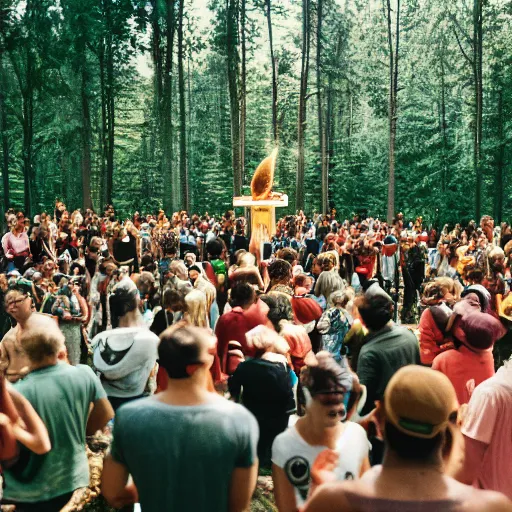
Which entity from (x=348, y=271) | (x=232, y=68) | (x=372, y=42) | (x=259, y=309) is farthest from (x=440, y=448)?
(x=372, y=42)

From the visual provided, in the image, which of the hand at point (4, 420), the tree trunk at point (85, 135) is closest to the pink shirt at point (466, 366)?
the hand at point (4, 420)

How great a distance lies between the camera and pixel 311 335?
7078mm

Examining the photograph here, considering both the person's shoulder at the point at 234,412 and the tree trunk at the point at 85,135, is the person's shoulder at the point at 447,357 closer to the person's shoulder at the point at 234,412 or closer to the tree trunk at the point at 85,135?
the person's shoulder at the point at 234,412

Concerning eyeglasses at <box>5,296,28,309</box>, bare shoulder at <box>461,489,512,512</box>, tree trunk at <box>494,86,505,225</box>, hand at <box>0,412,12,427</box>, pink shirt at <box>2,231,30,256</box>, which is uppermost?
tree trunk at <box>494,86,505,225</box>

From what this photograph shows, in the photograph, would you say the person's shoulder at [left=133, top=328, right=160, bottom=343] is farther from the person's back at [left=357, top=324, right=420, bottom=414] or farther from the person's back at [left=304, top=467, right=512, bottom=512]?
the person's back at [left=304, top=467, right=512, bottom=512]

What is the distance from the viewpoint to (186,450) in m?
2.54

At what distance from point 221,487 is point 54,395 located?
1.06 m

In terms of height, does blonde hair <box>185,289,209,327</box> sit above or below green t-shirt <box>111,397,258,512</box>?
above

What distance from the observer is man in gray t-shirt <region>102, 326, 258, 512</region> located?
2.55 meters

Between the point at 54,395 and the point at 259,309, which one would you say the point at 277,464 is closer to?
the point at 54,395

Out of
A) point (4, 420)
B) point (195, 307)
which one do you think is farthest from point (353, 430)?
point (195, 307)

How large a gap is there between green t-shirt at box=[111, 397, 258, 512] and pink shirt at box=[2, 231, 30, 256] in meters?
9.67

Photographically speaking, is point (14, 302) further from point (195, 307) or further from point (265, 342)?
point (265, 342)

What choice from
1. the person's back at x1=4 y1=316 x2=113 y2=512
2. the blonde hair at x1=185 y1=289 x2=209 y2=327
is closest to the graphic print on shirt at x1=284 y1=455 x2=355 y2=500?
the person's back at x1=4 y1=316 x2=113 y2=512
